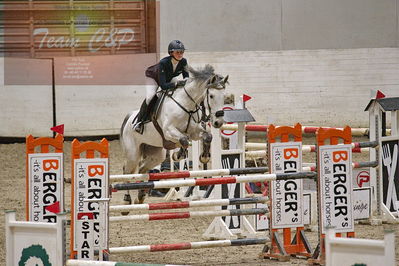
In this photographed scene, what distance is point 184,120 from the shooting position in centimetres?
769

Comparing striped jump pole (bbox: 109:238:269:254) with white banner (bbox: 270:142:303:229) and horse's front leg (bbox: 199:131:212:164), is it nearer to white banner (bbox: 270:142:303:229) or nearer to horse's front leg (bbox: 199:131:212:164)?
white banner (bbox: 270:142:303:229)

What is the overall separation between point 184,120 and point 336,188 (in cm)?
204

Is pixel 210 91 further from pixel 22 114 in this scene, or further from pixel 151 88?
pixel 22 114

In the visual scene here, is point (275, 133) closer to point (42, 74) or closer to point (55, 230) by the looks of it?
point (55, 230)

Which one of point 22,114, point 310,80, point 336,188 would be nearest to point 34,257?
point 336,188

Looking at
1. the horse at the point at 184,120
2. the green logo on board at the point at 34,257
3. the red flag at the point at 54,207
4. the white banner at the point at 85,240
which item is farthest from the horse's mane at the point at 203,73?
the green logo on board at the point at 34,257

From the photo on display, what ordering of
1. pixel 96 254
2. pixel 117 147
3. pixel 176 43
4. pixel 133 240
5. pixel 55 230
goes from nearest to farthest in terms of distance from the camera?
pixel 55 230
pixel 96 254
pixel 133 240
pixel 176 43
pixel 117 147

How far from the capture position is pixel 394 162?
26.5 feet

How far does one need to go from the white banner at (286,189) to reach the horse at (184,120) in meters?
0.80

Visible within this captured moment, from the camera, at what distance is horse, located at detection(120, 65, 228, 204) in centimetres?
717

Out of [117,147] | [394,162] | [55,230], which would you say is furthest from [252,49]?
[55,230]

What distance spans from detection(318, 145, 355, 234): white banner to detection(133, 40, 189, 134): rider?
6.77 ft

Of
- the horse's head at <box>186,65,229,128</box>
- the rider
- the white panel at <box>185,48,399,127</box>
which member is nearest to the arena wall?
the white panel at <box>185,48,399,127</box>

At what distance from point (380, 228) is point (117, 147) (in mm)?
6370
